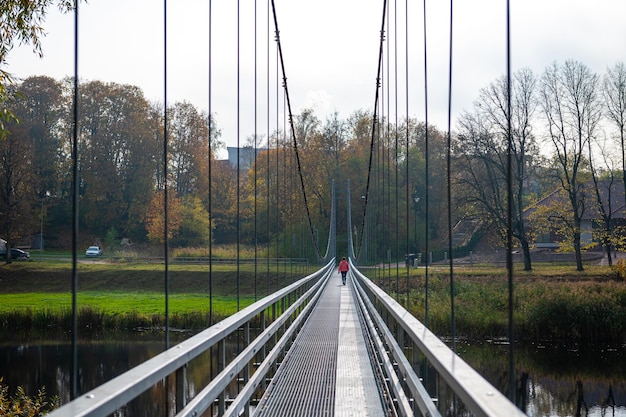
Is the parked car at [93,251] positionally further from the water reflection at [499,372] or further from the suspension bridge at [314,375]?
the suspension bridge at [314,375]

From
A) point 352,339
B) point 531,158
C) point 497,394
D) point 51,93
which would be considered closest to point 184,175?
point 51,93

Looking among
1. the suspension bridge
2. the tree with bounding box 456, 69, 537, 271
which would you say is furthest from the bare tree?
the suspension bridge

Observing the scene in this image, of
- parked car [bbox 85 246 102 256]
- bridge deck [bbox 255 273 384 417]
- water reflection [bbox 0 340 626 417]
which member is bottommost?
water reflection [bbox 0 340 626 417]

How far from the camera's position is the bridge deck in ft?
18.2

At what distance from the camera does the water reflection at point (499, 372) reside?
1614cm

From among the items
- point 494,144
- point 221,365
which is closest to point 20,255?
point 494,144

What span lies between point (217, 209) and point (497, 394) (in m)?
37.6

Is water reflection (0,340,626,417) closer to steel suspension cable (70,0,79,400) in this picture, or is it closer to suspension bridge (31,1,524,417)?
suspension bridge (31,1,524,417)

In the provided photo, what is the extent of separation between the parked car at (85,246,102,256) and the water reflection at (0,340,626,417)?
64.0 feet

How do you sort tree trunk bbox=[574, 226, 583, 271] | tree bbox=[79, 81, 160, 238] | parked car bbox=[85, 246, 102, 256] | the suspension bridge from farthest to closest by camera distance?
parked car bbox=[85, 246, 102, 256] → tree bbox=[79, 81, 160, 238] → tree trunk bbox=[574, 226, 583, 271] → the suspension bridge

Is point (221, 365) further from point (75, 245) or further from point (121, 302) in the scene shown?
point (121, 302)

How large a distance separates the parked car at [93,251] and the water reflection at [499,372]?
19517 mm

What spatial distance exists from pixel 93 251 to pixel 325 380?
3832 centimetres

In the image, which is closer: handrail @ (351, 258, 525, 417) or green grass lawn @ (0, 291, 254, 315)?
handrail @ (351, 258, 525, 417)
